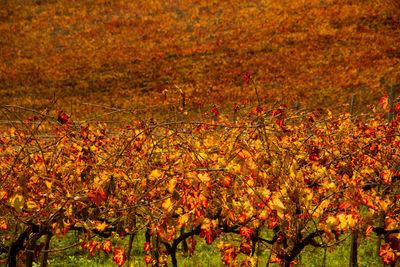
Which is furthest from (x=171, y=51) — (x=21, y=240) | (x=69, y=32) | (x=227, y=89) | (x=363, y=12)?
(x=21, y=240)

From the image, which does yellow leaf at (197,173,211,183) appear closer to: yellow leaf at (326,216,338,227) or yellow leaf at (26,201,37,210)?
yellow leaf at (326,216,338,227)

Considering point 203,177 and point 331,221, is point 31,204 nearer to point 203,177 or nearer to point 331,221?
point 203,177

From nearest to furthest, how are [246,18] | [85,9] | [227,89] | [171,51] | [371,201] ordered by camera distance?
1. [371,201]
2. [227,89]
3. [171,51]
4. [246,18]
5. [85,9]

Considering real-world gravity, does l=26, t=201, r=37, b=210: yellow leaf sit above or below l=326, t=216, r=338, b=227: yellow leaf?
below

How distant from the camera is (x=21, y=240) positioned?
285cm

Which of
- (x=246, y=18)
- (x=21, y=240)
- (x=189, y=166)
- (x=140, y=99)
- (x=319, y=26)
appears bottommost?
(x=21, y=240)

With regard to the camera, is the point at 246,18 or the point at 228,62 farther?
the point at 246,18

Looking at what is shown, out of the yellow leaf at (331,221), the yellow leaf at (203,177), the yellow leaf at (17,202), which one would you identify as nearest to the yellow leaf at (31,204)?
the yellow leaf at (17,202)

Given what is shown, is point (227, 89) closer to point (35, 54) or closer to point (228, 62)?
point (228, 62)

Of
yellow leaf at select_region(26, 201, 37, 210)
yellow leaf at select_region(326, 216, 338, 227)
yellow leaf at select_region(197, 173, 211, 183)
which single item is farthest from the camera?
yellow leaf at select_region(26, 201, 37, 210)

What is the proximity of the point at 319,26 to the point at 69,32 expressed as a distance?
22.4 metres

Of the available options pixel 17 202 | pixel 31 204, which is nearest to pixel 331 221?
pixel 17 202

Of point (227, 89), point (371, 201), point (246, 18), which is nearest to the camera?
point (371, 201)

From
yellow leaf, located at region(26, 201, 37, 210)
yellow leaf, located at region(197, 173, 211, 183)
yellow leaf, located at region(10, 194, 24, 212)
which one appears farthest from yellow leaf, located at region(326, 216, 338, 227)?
yellow leaf, located at region(26, 201, 37, 210)
